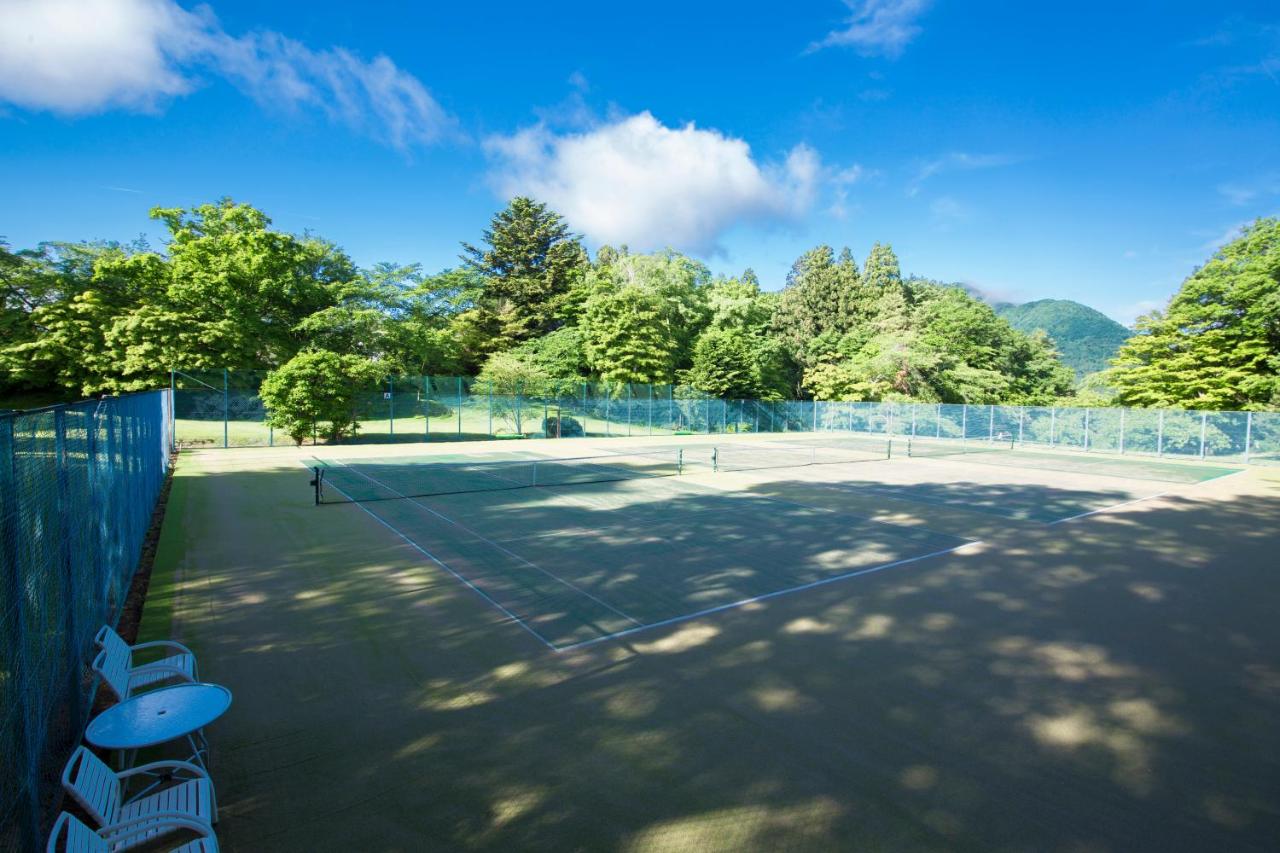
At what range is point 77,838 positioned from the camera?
244cm

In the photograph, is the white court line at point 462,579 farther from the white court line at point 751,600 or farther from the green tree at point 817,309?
the green tree at point 817,309

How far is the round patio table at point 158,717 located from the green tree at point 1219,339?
136 ft

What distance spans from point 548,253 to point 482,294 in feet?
22.0

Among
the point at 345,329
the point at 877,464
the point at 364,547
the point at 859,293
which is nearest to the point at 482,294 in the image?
the point at 345,329

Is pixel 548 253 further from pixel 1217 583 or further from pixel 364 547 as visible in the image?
pixel 1217 583

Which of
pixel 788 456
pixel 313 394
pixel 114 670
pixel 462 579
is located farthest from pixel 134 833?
pixel 313 394

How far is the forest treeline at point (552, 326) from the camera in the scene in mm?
30906

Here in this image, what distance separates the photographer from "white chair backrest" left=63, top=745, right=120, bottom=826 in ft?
8.63

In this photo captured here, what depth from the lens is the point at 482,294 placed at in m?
51.3

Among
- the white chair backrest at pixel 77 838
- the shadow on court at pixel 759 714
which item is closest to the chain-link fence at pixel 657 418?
the shadow on court at pixel 759 714

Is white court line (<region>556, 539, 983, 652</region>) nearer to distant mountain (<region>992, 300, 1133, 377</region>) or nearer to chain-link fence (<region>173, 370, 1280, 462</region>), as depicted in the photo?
chain-link fence (<region>173, 370, 1280, 462</region>)

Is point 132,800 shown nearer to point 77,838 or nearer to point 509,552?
point 77,838

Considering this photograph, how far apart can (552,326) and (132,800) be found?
49615mm

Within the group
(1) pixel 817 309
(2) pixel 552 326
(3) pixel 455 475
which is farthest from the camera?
(1) pixel 817 309
